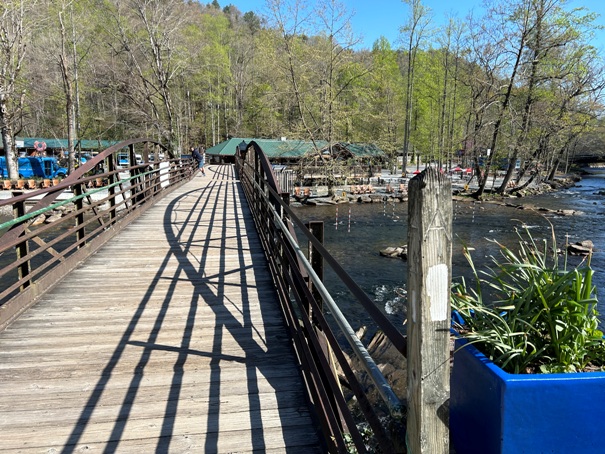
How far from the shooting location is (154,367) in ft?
9.89

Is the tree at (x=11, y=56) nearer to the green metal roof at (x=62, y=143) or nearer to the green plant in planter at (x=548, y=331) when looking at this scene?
the green metal roof at (x=62, y=143)

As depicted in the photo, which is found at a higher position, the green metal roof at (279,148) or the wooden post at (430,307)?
the green metal roof at (279,148)

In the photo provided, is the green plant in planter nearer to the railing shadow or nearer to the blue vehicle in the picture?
the railing shadow

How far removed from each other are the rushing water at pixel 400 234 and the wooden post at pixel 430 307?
2.87m

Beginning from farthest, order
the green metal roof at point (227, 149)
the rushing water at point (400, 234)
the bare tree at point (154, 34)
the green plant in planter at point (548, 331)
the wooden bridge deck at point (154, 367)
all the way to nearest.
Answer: the green metal roof at point (227, 149) < the bare tree at point (154, 34) < the rushing water at point (400, 234) < the wooden bridge deck at point (154, 367) < the green plant in planter at point (548, 331)

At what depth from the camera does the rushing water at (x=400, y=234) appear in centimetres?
991

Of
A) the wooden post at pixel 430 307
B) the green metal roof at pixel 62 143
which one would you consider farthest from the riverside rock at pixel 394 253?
the green metal roof at pixel 62 143

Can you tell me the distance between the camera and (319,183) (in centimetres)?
3369

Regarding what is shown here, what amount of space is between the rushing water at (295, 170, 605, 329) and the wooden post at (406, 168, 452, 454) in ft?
9.43

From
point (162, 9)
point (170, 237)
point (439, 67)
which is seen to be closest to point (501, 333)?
point (170, 237)

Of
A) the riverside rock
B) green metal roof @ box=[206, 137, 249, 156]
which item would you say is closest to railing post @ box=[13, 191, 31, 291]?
the riverside rock

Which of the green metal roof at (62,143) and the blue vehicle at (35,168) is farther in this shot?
the green metal roof at (62,143)

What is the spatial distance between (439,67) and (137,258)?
51406mm

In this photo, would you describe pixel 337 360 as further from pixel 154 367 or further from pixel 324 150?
pixel 324 150
